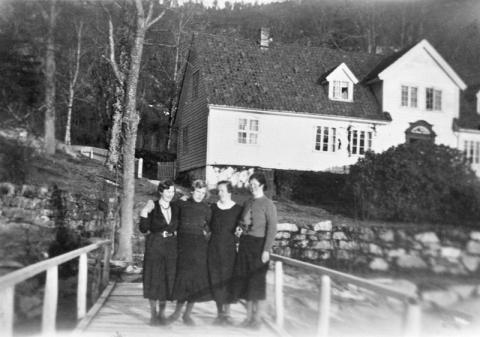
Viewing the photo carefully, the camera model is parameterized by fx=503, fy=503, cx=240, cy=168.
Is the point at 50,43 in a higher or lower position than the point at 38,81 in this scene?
higher

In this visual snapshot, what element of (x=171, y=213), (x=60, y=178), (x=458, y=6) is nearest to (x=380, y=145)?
(x=458, y=6)

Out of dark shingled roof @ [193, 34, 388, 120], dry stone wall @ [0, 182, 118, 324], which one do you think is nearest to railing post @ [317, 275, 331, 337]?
dry stone wall @ [0, 182, 118, 324]

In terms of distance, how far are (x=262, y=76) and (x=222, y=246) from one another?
9.27 m

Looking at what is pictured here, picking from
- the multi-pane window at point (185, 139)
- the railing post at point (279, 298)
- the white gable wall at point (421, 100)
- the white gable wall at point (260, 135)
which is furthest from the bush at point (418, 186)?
the multi-pane window at point (185, 139)

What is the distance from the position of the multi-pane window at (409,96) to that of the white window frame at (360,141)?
0.51 metres

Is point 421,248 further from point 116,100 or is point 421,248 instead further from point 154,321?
point 116,100

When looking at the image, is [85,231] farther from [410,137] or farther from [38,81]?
[410,137]

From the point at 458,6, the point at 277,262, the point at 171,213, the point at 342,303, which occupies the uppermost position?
the point at 458,6

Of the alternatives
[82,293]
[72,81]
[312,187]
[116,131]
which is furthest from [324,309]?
[116,131]

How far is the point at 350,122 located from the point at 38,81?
5.14 meters

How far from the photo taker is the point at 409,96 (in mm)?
4609

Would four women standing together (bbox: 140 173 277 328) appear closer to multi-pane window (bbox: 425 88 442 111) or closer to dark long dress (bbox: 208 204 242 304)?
dark long dress (bbox: 208 204 242 304)

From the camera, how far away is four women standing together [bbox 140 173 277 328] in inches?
161

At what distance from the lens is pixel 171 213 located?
4.23 meters
